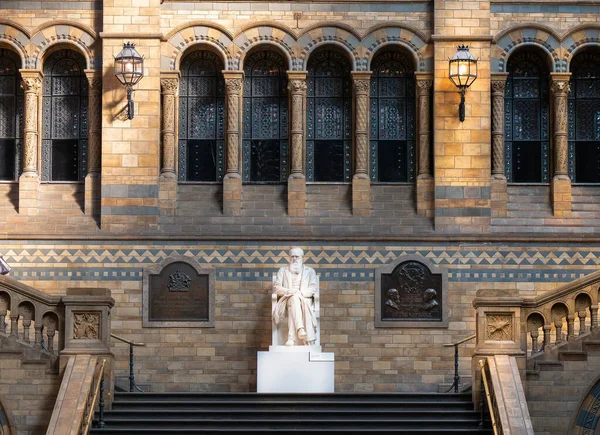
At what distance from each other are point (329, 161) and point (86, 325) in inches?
294

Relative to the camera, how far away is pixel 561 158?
31453mm

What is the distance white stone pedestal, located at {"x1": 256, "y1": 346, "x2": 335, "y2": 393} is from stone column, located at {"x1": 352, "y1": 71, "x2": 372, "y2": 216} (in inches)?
171

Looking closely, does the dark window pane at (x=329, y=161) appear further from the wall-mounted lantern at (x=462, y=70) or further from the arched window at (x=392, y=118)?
the wall-mounted lantern at (x=462, y=70)

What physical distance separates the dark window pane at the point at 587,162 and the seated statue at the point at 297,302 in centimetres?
635

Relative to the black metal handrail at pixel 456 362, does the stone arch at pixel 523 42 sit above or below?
above

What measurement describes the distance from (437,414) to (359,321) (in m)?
4.96

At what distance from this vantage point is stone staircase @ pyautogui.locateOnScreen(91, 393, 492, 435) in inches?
998

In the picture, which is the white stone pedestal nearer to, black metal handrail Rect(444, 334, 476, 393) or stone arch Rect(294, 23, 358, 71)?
black metal handrail Rect(444, 334, 476, 393)

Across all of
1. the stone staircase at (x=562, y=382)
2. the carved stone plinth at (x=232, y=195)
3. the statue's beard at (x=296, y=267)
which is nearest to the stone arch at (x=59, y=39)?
the carved stone plinth at (x=232, y=195)

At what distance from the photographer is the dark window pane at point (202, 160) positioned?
31766 millimetres

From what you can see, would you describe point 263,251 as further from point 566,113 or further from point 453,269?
point 566,113

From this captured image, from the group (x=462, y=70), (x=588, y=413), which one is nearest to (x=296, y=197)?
(x=462, y=70)

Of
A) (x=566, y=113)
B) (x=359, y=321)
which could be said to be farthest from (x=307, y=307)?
(x=566, y=113)

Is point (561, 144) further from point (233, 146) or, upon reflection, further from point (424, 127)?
point (233, 146)
